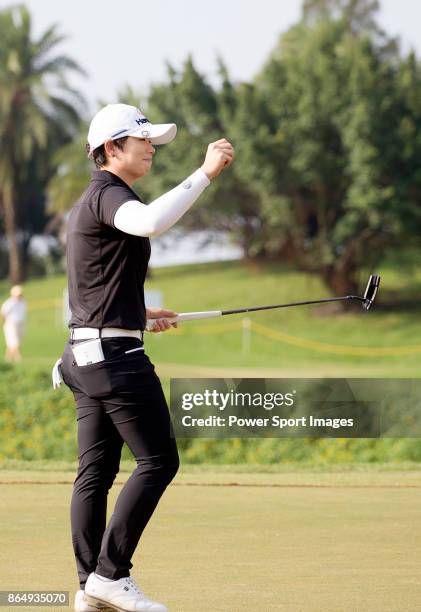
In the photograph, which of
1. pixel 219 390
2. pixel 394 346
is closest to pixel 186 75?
pixel 394 346

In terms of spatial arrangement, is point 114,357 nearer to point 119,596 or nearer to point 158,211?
point 158,211

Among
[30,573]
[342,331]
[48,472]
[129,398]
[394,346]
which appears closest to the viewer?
[129,398]

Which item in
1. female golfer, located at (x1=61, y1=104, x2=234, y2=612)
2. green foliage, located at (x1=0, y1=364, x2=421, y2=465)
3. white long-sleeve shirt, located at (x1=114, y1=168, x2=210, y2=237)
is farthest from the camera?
green foliage, located at (x1=0, y1=364, x2=421, y2=465)

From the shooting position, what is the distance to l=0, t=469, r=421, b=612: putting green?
5.34m

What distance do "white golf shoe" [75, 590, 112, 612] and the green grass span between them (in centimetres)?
2119

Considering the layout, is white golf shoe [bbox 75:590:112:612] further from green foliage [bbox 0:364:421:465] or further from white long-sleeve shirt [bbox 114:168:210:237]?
green foliage [bbox 0:364:421:465]

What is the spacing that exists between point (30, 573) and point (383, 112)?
3900 centimetres

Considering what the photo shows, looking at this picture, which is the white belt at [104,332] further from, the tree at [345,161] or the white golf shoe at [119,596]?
the tree at [345,161]

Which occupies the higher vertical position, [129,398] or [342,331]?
[129,398]

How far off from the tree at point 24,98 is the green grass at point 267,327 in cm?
607

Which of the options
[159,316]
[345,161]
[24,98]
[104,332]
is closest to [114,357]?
[104,332]

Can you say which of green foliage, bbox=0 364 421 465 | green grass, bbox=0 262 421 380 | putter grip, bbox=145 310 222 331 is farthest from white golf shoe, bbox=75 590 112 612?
green grass, bbox=0 262 421 380

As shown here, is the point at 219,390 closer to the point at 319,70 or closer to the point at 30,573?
the point at 30,573

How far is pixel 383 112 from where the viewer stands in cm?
4319
